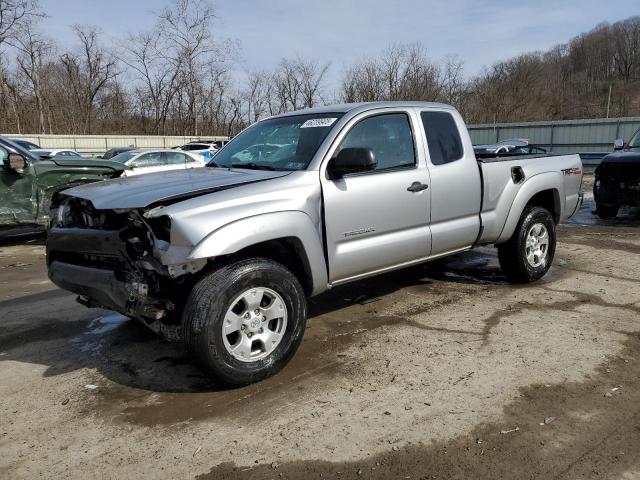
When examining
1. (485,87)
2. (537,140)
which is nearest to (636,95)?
(485,87)

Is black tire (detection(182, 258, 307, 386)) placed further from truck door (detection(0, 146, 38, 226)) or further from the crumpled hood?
truck door (detection(0, 146, 38, 226))

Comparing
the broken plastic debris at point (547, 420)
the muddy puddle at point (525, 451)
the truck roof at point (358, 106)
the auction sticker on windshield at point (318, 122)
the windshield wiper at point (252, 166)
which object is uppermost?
the truck roof at point (358, 106)

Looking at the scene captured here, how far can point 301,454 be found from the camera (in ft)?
9.34

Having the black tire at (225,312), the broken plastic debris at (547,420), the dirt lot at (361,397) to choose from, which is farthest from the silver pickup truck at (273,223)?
the broken plastic debris at (547,420)

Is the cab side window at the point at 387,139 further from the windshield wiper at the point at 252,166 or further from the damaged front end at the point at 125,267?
the damaged front end at the point at 125,267

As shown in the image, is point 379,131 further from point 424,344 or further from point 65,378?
point 65,378

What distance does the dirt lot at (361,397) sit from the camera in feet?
9.14

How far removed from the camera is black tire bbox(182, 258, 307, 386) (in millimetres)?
3277

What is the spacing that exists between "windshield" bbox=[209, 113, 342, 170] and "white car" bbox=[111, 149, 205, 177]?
10.6 metres

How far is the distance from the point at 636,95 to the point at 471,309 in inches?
3046

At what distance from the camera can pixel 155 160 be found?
16.4 metres

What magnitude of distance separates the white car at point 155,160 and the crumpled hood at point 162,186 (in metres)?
11.3

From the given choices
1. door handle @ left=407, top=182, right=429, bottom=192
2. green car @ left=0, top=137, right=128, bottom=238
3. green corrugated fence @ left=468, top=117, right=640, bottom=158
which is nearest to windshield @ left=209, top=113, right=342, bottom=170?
door handle @ left=407, top=182, right=429, bottom=192

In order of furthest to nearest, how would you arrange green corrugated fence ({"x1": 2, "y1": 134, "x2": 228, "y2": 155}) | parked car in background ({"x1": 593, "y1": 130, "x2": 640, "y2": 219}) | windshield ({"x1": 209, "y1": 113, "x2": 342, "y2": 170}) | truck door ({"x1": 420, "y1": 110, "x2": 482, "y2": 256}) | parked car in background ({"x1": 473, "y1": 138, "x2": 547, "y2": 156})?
1. green corrugated fence ({"x1": 2, "y1": 134, "x2": 228, "y2": 155})
2. parked car in background ({"x1": 593, "y1": 130, "x2": 640, "y2": 219})
3. parked car in background ({"x1": 473, "y1": 138, "x2": 547, "y2": 156})
4. truck door ({"x1": 420, "y1": 110, "x2": 482, "y2": 256})
5. windshield ({"x1": 209, "y1": 113, "x2": 342, "y2": 170})
